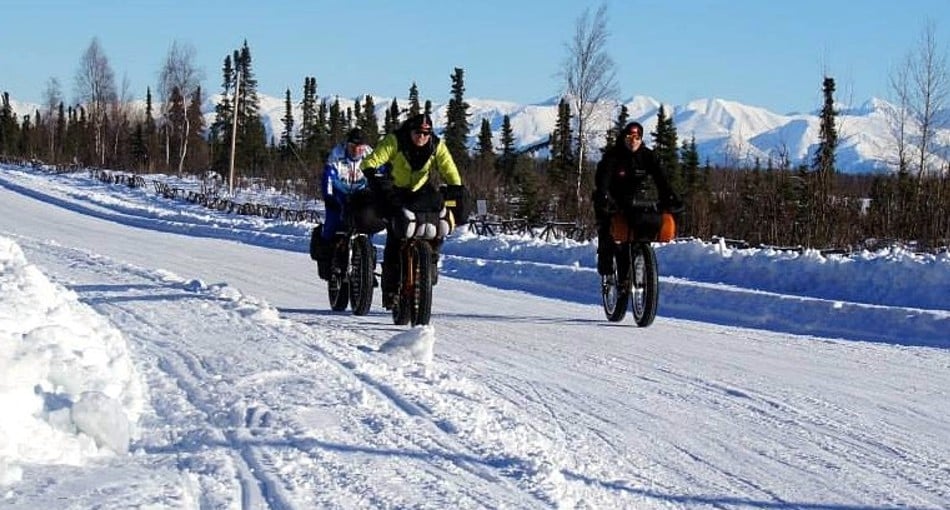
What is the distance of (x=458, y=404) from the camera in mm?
6375

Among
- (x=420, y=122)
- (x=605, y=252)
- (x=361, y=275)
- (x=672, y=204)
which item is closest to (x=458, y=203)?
(x=420, y=122)

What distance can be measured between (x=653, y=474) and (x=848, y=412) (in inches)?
80.8

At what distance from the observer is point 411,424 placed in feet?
19.3

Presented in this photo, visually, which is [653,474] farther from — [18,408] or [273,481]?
[18,408]

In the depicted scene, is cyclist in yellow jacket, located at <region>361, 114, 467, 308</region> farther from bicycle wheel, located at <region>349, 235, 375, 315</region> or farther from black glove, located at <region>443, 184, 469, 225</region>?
bicycle wheel, located at <region>349, 235, 375, 315</region>

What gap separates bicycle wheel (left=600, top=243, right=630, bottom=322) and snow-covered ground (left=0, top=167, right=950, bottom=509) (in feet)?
0.85

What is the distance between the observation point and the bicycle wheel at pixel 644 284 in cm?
1043

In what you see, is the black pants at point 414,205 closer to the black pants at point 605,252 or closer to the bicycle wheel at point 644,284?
the black pants at point 605,252

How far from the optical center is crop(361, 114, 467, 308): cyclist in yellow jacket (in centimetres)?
967

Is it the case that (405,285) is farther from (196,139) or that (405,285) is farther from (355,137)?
(196,139)

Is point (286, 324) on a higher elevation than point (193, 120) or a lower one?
lower

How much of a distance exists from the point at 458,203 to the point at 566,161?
43.1 metres

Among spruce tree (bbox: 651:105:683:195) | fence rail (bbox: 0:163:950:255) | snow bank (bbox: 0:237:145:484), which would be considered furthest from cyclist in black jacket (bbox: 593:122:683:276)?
spruce tree (bbox: 651:105:683:195)

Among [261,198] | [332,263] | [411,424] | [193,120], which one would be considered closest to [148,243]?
[332,263]
